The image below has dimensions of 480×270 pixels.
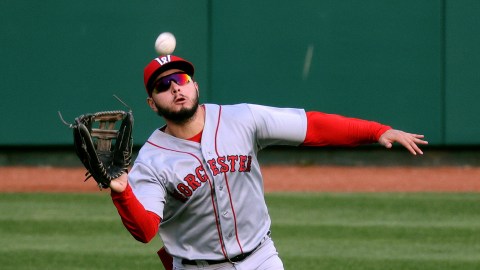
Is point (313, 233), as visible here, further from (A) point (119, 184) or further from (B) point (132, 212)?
(A) point (119, 184)

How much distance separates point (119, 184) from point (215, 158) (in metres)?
0.78

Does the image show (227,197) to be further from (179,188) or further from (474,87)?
(474,87)

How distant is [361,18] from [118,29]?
3.05 m

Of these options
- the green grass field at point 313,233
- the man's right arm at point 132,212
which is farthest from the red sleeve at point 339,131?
the green grass field at point 313,233

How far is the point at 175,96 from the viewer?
450 centimetres

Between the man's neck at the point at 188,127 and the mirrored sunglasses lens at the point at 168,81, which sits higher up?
the mirrored sunglasses lens at the point at 168,81

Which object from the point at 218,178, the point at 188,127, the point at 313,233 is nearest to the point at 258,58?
the point at 313,233

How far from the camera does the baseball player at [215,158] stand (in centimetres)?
453

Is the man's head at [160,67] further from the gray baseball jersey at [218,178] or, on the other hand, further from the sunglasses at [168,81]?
the gray baseball jersey at [218,178]

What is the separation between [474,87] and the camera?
1258 centimetres

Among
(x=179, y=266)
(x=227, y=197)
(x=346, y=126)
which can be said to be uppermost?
(x=346, y=126)

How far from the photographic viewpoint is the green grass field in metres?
7.51

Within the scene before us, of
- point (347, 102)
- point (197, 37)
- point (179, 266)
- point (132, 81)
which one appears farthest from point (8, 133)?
point (179, 266)

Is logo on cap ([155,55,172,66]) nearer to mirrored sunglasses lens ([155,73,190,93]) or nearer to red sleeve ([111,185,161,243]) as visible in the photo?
mirrored sunglasses lens ([155,73,190,93])
